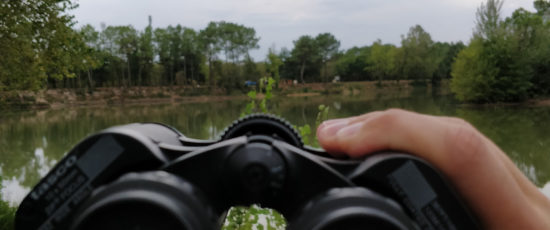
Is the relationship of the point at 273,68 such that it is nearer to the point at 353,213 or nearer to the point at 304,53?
the point at 353,213

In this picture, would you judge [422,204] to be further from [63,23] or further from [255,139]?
[63,23]

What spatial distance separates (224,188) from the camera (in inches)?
30.0

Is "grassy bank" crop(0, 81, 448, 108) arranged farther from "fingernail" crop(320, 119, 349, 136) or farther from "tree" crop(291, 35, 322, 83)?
"fingernail" crop(320, 119, 349, 136)

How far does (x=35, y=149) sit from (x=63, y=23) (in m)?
7.07

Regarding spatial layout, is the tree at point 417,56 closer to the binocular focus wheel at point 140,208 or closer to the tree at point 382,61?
the tree at point 382,61

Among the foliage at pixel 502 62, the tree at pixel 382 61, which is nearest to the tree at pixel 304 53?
the tree at pixel 382 61

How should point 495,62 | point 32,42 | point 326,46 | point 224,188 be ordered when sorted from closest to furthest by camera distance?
point 224,188 < point 32,42 < point 495,62 < point 326,46

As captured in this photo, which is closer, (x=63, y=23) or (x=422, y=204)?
(x=422, y=204)

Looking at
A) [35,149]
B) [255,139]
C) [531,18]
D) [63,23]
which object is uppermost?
[531,18]

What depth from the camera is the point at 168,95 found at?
4122 cm

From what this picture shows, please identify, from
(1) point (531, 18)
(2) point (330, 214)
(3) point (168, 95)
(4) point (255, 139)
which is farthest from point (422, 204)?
(3) point (168, 95)

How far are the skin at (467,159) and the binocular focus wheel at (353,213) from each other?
0.39ft

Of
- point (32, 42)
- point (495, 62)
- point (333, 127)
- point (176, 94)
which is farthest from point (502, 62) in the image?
point (333, 127)

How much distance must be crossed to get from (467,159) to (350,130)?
0.70ft
